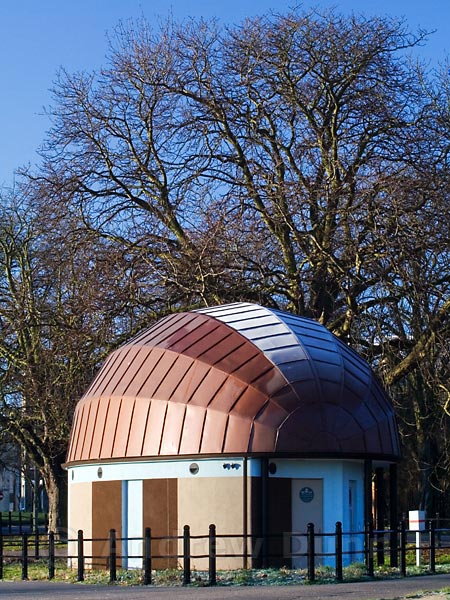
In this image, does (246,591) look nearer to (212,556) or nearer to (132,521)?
(212,556)

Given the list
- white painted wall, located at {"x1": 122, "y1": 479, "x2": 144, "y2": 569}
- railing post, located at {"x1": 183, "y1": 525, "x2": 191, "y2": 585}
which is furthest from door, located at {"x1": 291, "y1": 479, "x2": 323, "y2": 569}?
white painted wall, located at {"x1": 122, "y1": 479, "x2": 144, "y2": 569}

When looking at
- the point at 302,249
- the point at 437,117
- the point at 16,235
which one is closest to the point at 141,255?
the point at 302,249

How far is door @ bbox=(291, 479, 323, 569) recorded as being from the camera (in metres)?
22.6

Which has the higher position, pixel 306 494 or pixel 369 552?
pixel 306 494

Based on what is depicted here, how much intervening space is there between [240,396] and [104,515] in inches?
171

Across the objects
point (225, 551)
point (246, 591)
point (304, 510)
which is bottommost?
point (246, 591)

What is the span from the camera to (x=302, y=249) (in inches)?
1235

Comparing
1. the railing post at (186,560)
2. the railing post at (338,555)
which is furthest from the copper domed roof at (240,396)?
the railing post at (186,560)

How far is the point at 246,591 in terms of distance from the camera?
18.5 m

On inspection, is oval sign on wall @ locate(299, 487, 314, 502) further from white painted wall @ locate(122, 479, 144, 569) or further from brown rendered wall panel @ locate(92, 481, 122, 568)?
brown rendered wall panel @ locate(92, 481, 122, 568)

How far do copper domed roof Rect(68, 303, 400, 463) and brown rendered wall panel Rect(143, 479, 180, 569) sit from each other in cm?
67

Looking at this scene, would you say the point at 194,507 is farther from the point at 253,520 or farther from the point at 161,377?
the point at 161,377

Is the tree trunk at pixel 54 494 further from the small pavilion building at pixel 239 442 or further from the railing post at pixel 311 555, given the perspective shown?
the railing post at pixel 311 555

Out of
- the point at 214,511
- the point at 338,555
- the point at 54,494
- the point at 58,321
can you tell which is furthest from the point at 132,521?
the point at 54,494
